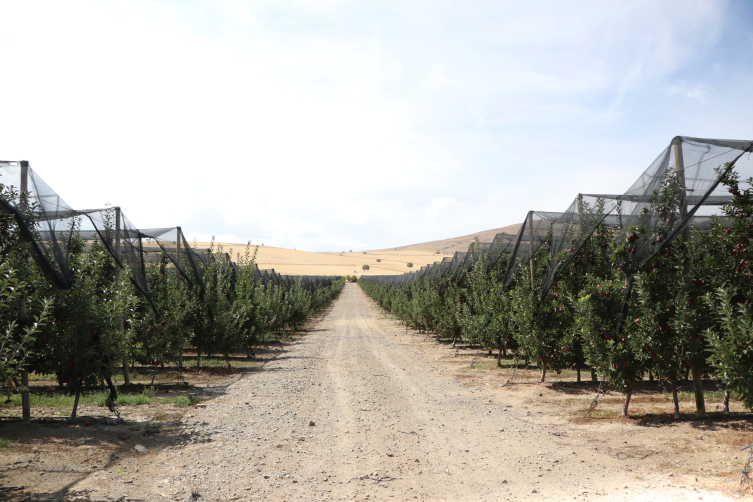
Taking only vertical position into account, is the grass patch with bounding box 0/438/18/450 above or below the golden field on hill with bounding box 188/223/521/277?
below

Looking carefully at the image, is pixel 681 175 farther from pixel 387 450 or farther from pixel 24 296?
pixel 24 296

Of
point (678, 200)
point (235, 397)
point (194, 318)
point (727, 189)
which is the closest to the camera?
point (727, 189)

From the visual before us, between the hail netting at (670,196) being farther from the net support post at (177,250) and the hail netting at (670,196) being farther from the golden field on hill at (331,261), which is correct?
the golden field on hill at (331,261)

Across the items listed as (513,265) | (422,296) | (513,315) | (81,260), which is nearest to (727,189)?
(513,315)

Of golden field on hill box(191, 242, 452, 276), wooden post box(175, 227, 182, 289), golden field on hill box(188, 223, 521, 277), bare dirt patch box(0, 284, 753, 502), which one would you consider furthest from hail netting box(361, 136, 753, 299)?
golden field on hill box(191, 242, 452, 276)

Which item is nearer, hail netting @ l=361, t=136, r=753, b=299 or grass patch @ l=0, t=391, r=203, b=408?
hail netting @ l=361, t=136, r=753, b=299

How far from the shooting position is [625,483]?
17.0 ft

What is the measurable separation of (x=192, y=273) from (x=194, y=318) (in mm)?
1238

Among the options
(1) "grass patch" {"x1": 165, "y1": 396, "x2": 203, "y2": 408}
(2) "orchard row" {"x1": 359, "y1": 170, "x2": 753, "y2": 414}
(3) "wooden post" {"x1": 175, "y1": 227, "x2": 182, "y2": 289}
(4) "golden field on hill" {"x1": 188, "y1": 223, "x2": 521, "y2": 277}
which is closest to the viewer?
(2) "orchard row" {"x1": 359, "y1": 170, "x2": 753, "y2": 414}

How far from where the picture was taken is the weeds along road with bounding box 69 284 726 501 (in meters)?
5.04

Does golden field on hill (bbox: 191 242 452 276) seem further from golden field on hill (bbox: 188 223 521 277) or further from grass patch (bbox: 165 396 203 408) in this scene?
grass patch (bbox: 165 396 203 408)

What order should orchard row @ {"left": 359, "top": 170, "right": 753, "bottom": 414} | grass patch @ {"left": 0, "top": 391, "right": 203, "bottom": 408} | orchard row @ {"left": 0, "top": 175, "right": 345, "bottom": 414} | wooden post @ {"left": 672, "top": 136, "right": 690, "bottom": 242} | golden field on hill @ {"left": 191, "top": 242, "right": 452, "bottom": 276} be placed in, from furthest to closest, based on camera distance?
1. golden field on hill @ {"left": 191, "top": 242, "right": 452, "bottom": 276}
2. grass patch @ {"left": 0, "top": 391, "right": 203, "bottom": 408}
3. wooden post @ {"left": 672, "top": 136, "right": 690, "bottom": 242}
4. orchard row @ {"left": 0, "top": 175, "right": 345, "bottom": 414}
5. orchard row @ {"left": 359, "top": 170, "right": 753, "bottom": 414}

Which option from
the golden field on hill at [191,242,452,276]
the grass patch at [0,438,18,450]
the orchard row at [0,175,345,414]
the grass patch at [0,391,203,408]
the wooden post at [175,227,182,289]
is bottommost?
the grass patch at [0,391,203,408]

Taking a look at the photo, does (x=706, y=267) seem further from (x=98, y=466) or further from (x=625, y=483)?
(x=98, y=466)
